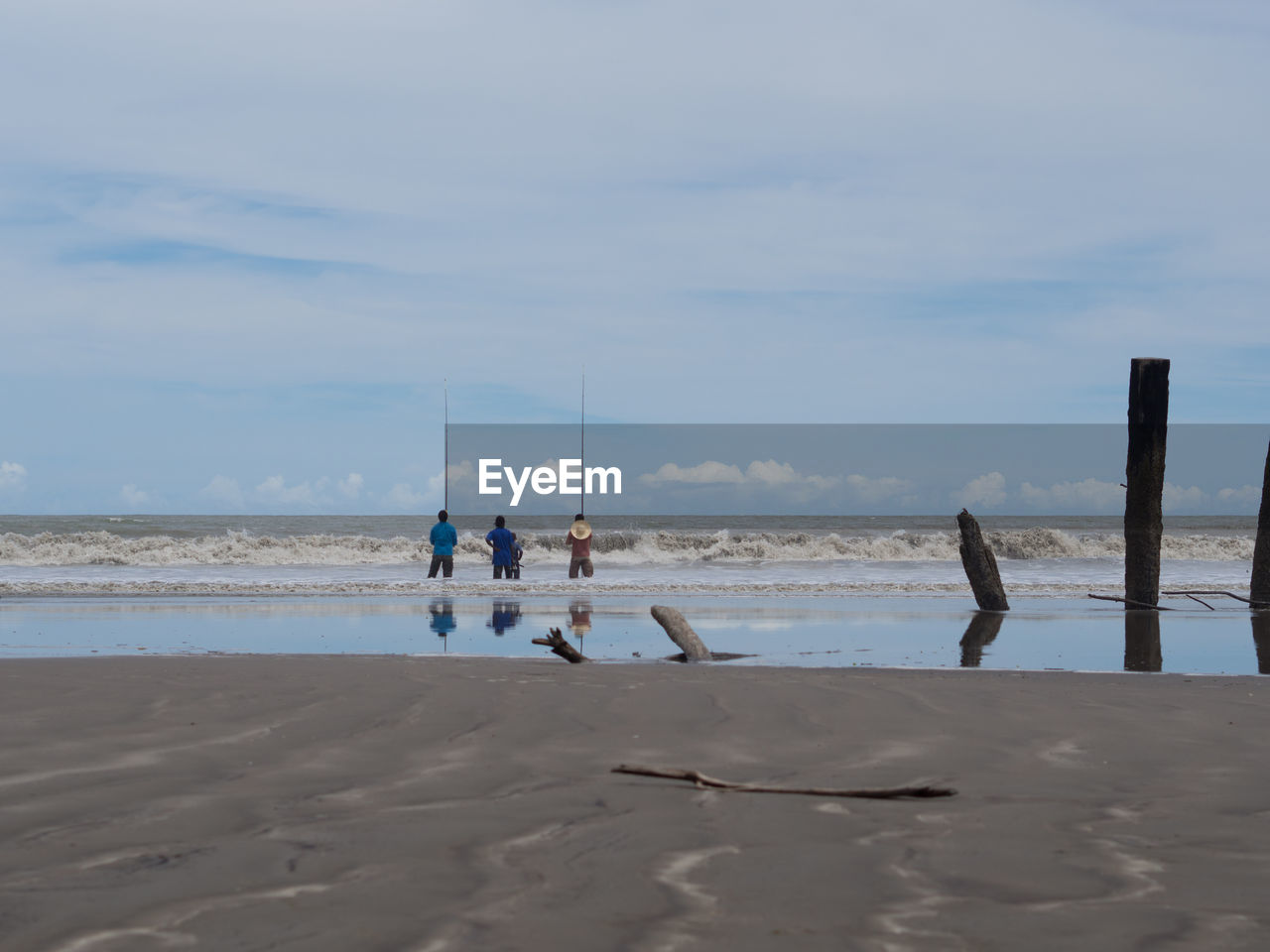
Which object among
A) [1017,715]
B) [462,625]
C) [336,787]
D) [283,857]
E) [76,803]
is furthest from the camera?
[462,625]

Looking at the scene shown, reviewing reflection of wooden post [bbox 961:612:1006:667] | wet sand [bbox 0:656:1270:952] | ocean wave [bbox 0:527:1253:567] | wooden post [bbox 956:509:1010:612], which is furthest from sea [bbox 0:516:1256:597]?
wet sand [bbox 0:656:1270:952]

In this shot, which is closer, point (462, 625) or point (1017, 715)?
point (1017, 715)

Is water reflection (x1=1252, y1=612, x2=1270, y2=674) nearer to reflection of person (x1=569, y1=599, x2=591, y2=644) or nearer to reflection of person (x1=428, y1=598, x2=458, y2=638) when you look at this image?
reflection of person (x1=569, y1=599, x2=591, y2=644)

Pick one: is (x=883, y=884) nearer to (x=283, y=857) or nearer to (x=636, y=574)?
(x=283, y=857)

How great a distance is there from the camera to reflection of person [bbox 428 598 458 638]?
14.0 m

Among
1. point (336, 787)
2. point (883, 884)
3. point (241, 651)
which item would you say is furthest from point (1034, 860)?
point (241, 651)

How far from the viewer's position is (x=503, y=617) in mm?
15648

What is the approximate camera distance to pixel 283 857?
11.7 feet

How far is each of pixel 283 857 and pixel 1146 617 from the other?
46.4ft

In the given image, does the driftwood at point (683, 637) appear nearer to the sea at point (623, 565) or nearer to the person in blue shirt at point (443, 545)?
the sea at point (623, 565)

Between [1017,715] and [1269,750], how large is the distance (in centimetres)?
133

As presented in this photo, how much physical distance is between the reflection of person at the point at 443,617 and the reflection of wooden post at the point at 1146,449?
9025 millimetres

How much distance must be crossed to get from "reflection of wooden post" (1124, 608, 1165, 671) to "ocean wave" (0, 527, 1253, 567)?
20.9 meters

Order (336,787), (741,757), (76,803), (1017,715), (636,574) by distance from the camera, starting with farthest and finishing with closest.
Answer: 1. (636,574)
2. (1017,715)
3. (741,757)
4. (336,787)
5. (76,803)
